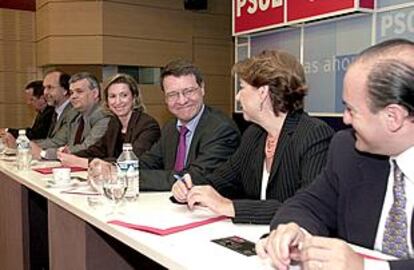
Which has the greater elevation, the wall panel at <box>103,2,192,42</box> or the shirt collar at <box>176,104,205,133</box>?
the wall panel at <box>103,2,192,42</box>

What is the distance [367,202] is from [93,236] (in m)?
0.96

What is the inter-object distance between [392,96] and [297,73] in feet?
2.27

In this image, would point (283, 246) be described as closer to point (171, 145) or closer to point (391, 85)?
point (391, 85)

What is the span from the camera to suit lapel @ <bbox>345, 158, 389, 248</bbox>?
3.84 feet

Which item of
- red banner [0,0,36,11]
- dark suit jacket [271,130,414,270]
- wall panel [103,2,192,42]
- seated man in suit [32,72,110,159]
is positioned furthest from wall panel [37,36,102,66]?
dark suit jacket [271,130,414,270]

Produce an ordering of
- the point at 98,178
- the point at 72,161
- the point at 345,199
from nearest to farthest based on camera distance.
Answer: the point at 345,199, the point at 98,178, the point at 72,161

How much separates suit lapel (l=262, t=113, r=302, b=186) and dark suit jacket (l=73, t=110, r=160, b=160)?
108cm

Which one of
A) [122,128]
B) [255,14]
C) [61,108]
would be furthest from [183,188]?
[255,14]

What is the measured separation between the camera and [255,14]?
577cm

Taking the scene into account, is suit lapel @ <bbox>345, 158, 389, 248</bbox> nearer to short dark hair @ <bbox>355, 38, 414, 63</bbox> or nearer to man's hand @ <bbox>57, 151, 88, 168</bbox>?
short dark hair @ <bbox>355, 38, 414, 63</bbox>

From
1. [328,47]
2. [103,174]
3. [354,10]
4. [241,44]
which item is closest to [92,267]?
[103,174]

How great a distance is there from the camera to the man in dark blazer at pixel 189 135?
2004 mm

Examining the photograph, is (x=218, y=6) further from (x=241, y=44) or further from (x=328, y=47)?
(x=328, y=47)

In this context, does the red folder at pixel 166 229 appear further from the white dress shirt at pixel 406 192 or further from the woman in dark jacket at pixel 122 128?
the woman in dark jacket at pixel 122 128
